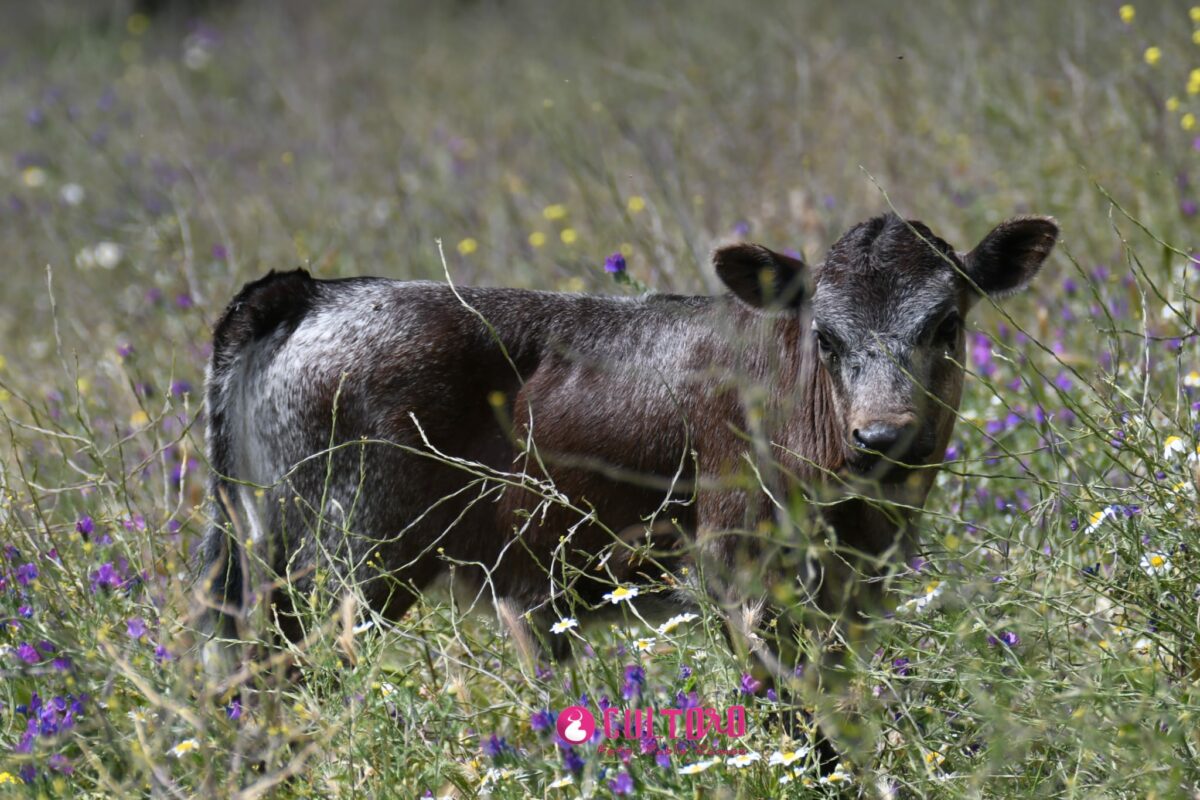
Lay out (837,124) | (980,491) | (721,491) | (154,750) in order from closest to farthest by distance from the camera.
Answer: (154,750) → (721,491) → (980,491) → (837,124)

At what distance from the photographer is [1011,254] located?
4.18 m

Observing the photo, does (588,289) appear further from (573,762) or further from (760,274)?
(573,762)

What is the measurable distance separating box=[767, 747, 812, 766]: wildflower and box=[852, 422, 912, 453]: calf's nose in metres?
0.93

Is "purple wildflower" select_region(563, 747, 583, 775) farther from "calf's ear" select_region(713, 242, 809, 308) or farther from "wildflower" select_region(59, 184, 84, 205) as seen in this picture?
"wildflower" select_region(59, 184, 84, 205)

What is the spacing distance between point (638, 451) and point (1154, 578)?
5.51 feet

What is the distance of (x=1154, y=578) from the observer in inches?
125

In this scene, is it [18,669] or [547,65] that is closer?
[18,669]

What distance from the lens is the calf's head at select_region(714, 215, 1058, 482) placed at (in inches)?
148

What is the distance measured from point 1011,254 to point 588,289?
2.77 meters

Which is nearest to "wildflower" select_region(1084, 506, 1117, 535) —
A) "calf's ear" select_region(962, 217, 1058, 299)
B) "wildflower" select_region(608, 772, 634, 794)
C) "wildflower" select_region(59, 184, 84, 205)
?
"calf's ear" select_region(962, 217, 1058, 299)

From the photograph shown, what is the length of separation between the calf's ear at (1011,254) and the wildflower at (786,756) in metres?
1.70

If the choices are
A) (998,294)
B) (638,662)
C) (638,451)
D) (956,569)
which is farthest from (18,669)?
(998,294)

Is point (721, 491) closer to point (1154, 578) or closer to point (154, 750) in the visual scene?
point (1154, 578)

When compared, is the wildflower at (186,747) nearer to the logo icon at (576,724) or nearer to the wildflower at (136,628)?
the wildflower at (136,628)
